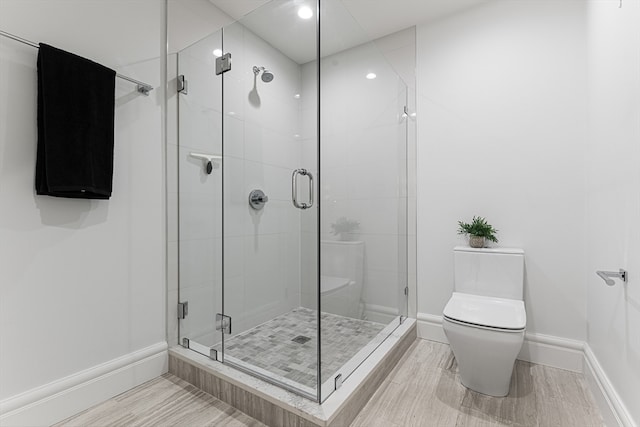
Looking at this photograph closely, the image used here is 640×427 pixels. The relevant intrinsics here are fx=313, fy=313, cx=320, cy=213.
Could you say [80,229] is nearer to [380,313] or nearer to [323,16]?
[323,16]

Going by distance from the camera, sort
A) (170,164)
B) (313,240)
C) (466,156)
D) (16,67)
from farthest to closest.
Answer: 1. (466,156)
2. (170,164)
3. (313,240)
4. (16,67)

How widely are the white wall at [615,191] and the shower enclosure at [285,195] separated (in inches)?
44.7

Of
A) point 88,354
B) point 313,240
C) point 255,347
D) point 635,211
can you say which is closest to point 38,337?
point 88,354

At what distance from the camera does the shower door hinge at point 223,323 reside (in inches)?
73.3

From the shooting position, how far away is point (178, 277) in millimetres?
1994

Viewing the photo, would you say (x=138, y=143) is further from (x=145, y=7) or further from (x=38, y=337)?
(x=38, y=337)

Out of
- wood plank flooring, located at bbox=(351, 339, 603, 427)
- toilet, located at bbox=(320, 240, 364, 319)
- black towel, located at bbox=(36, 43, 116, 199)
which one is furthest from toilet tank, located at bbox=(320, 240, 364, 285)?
black towel, located at bbox=(36, 43, 116, 199)

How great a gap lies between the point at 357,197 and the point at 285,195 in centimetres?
44

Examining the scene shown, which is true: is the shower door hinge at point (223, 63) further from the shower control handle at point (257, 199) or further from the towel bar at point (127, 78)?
the shower control handle at point (257, 199)

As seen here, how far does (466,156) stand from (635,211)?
1.24 m

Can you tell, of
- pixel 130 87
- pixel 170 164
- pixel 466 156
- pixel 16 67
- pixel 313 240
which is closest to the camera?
pixel 16 67

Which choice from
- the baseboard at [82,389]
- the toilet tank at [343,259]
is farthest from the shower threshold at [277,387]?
the toilet tank at [343,259]

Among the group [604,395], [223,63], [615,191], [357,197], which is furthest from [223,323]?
[615,191]

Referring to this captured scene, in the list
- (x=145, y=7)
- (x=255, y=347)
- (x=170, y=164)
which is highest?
(x=145, y=7)
